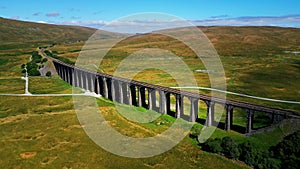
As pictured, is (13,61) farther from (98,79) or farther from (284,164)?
(284,164)

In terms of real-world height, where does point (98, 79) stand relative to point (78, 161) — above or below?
above

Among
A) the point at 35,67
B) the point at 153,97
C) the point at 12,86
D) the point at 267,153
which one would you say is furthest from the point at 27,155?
the point at 35,67

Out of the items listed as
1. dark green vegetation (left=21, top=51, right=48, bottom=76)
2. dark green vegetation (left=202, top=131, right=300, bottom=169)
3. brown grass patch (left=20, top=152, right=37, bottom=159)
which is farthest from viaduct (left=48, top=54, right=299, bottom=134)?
brown grass patch (left=20, top=152, right=37, bottom=159)

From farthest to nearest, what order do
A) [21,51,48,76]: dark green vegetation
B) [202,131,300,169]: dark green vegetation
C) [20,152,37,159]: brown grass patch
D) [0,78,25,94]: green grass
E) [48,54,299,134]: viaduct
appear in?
[21,51,48,76]: dark green vegetation → [0,78,25,94]: green grass → [48,54,299,134]: viaduct → [20,152,37,159]: brown grass patch → [202,131,300,169]: dark green vegetation

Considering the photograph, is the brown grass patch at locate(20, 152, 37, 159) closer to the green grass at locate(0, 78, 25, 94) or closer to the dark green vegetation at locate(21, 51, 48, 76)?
the green grass at locate(0, 78, 25, 94)

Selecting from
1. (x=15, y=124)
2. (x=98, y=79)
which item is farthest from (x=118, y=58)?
(x=15, y=124)
